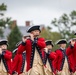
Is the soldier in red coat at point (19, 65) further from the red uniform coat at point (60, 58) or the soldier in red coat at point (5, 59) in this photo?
the red uniform coat at point (60, 58)

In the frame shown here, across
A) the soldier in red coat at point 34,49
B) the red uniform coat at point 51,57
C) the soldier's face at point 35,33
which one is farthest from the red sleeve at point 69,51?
the soldier's face at point 35,33

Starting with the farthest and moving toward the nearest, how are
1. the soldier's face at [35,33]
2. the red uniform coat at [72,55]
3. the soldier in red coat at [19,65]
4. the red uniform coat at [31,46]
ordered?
the soldier in red coat at [19,65]
the red uniform coat at [72,55]
the red uniform coat at [31,46]
the soldier's face at [35,33]

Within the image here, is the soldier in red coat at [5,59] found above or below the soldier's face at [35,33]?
below

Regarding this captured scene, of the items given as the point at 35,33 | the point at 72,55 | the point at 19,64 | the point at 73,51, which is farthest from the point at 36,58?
the point at 19,64

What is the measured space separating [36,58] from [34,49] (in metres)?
0.27

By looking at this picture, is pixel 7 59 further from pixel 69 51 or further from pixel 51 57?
pixel 69 51

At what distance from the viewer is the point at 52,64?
2081cm

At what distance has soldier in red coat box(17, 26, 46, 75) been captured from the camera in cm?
1684

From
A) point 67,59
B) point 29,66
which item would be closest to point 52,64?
point 67,59

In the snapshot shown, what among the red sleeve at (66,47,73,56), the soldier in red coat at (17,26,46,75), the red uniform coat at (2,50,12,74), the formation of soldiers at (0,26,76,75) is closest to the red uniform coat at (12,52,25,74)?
the formation of soldiers at (0,26,76,75)

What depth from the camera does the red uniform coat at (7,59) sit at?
64.2 ft

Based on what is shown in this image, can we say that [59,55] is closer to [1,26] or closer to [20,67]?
[20,67]

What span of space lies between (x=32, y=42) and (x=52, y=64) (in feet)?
13.1

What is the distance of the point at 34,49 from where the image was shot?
55.8 feet
